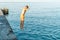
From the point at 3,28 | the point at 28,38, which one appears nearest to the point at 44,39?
the point at 28,38

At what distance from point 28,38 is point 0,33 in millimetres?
7128

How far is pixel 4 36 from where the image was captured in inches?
395

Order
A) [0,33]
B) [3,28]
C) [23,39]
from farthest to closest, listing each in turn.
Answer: [23,39] < [3,28] < [0,33]

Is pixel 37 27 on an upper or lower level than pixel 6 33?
lower

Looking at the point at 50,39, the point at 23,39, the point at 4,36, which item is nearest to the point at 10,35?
the point at 4,36

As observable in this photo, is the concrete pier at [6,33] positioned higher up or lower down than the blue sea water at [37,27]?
higher up

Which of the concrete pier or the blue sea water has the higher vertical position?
the concrete pier

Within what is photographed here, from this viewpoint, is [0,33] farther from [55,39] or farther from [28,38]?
[55,39]

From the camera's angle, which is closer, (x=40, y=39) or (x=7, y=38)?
(x=7, y=38)

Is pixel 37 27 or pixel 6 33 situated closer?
pixel 6 33

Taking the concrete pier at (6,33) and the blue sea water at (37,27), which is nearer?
the concrete pier at (6,33)

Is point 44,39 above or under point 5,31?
under

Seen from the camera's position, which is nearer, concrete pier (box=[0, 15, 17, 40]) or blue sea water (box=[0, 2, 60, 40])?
concrete pier (box=[0, 15, 17, 40])

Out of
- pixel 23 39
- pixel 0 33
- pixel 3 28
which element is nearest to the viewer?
pixel 0 33
